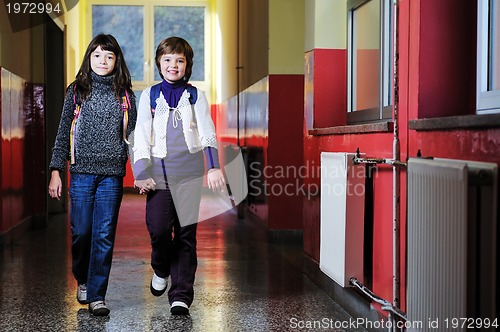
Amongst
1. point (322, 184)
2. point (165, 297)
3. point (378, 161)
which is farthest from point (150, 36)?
point (378, 161)

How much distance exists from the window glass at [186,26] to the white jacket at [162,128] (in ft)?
31.6

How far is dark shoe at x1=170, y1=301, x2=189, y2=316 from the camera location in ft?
12.6

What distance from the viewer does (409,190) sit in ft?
8.91

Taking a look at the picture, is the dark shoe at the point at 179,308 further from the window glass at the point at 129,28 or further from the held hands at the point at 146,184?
the window glass at the point at 129,28

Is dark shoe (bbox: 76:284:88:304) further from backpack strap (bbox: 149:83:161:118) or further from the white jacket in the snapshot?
backpack strap (bbox: 149:83:161:118)

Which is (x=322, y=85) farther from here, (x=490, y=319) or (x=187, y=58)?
(x=490, y=319)

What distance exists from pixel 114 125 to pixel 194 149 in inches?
15.4

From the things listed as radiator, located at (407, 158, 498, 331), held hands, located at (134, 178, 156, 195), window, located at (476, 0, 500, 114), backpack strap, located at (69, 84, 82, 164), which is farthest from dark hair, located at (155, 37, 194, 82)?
radiator, located at (407, 158, 498, 331)

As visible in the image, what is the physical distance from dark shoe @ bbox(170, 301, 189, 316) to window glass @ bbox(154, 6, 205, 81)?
31.8 feet

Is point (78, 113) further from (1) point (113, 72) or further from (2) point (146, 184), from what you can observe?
(2) point (146, 184)

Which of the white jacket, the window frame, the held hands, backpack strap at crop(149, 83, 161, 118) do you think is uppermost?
the window frame

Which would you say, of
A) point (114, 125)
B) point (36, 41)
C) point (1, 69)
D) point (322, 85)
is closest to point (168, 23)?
point (36, 41)

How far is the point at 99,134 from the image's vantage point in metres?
3.81

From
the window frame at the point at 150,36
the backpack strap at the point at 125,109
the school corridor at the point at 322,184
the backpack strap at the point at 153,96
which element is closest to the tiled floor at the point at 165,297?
the school corridor at the point at 322,184
